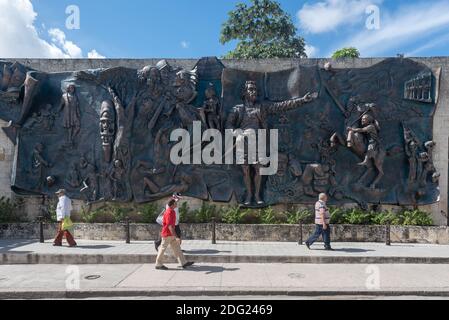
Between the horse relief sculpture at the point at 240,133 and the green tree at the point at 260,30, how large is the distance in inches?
529

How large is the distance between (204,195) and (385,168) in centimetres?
639

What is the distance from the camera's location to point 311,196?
12547mm

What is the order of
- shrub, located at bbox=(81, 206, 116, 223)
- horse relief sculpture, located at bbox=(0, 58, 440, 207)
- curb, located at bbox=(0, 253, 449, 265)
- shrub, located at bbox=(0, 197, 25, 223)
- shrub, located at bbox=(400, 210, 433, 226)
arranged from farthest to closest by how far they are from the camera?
shrub, located at bbox=(0, 197, 25, 223)
shrub, located at bbox=(81, 206, 116, 223)
horse relief sculpture, located at bbox=(0, 58, 440, 207)
shrub, located at bbox=(400, 210, 433, 226)
curb, located at bbox=(0, 253, 449, 265)

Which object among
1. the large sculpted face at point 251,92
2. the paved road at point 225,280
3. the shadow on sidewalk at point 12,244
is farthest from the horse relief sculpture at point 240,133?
the paved road at point 225,280

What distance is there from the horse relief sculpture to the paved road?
3.64 meters

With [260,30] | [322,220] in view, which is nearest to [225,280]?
[322,220]

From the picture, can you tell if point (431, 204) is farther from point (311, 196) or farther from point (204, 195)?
point (204, 195)

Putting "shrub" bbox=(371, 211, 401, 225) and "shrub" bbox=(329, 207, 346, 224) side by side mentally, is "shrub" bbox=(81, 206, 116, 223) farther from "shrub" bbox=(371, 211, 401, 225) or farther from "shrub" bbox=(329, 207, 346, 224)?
"shrub" bbox=(371, 211, 401, 225)

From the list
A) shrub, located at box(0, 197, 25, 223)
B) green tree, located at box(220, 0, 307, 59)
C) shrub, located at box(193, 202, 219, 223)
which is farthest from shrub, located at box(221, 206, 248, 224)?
green tree, located at box(220, 0, 307, 59)

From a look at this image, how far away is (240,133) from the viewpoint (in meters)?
12.4

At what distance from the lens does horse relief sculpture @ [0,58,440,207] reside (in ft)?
41.1

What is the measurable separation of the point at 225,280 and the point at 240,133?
576 centimetres

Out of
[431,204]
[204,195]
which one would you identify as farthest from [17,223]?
[431,204]

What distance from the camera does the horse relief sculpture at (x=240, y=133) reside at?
1252 cm
